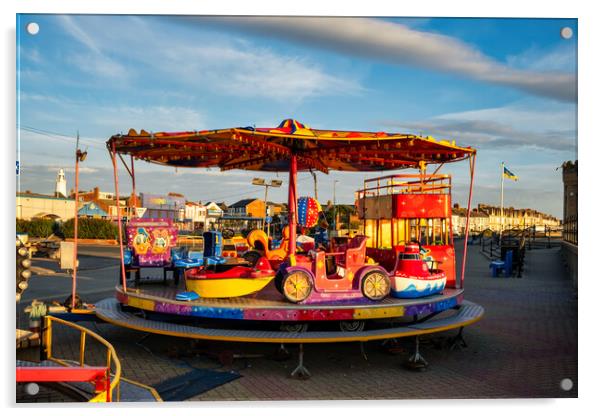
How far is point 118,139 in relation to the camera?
323 inches

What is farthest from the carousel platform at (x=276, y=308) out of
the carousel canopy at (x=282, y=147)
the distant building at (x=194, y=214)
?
the distant building at (x=194, y=214)

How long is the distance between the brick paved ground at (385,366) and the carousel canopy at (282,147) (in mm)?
3442

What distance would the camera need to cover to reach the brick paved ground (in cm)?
705

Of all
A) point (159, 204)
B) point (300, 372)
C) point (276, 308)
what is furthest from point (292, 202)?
point (159, 204)

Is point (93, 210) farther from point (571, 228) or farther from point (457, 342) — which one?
point (457, 342)

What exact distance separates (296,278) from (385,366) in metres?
2.01

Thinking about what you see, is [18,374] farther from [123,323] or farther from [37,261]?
[37,261]

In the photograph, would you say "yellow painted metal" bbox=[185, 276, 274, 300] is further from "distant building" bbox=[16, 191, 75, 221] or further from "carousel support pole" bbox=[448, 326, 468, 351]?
"carousel support pole" bbox=[448, 326, 468, 351]

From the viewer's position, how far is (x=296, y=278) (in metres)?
8.09

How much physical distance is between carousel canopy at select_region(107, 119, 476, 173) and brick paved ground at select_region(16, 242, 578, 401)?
3442 millimetres
